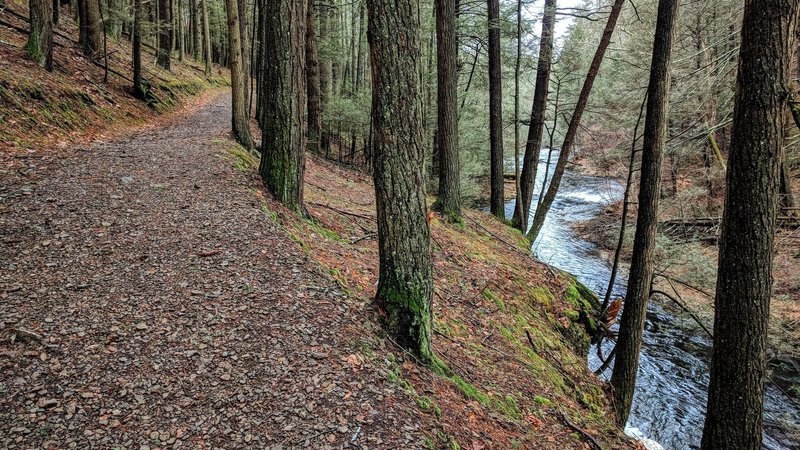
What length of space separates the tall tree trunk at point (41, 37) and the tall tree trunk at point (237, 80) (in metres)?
4.12

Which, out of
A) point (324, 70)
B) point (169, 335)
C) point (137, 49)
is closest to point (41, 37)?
point (137, 49)

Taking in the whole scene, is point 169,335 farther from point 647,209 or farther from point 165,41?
point 165,41

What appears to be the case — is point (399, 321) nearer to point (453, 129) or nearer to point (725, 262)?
point (725, 262)

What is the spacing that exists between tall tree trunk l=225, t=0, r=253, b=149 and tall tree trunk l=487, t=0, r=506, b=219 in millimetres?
5856

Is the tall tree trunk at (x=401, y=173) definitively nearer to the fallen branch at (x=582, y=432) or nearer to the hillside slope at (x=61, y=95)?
the fallen branch at (x=582, y=432)

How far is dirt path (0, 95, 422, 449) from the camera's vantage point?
2.52 metres

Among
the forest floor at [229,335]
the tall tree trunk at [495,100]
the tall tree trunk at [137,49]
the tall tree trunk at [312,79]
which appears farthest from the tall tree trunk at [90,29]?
the tall tree trunk at [495,100]

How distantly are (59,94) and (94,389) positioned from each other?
27.9 ft

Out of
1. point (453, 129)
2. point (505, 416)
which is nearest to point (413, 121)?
point (505, 416)

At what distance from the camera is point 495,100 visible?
35.4 feet

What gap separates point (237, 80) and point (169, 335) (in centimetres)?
672

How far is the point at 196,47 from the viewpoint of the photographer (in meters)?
28.0

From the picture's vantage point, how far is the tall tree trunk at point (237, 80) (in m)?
8.20

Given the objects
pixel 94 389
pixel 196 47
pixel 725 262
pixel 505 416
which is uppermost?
pixel 196 47
